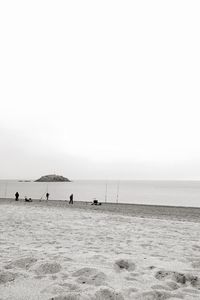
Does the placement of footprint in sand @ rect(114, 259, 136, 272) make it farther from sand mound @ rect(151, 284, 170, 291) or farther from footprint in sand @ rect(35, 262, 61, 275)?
footprint in sand @ rect(35, 262, 61, 275)

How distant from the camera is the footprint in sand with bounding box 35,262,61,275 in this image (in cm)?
503

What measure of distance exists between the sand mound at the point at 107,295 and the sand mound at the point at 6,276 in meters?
1.49

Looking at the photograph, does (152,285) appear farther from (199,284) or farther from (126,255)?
(126,255)

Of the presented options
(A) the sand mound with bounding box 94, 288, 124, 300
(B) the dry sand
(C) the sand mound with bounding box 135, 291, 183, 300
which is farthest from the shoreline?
(A) the sand mound with bounding box 94, 288, 124, 300

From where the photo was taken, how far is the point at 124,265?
5594 millimetres

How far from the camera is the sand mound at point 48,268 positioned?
5059mm

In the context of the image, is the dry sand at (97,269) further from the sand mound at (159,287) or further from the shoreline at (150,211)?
the shoreline at (150,211)

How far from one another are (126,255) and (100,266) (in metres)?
1.22

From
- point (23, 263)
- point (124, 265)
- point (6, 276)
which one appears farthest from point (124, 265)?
point (6, 276)

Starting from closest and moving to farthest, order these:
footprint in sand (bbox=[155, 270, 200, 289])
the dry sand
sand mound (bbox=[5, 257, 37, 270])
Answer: the dry sand < footprint in sand (bbox=[155, 270, 200, 289]) < sand mound (bbox=[5, 257, 37, 270])

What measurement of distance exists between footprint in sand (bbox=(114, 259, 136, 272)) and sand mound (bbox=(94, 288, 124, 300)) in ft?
3.72

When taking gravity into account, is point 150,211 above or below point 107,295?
below

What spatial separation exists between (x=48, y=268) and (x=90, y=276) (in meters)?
0.82

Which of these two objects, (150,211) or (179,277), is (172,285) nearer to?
(179,277)
